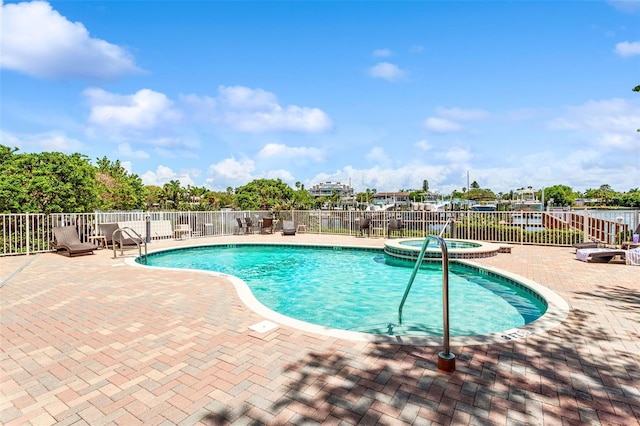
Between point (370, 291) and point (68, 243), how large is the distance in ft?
29.3

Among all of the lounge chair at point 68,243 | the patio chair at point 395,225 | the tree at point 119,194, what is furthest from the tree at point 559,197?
the lounge chair at point 68,243

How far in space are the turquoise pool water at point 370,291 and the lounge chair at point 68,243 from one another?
169 cm

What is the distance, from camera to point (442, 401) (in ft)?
7.35

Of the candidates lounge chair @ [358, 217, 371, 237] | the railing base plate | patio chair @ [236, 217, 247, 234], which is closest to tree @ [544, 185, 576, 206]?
lounge chair @ [358, 217, 371, 237]

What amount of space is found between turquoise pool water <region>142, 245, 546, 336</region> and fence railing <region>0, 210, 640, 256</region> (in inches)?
122

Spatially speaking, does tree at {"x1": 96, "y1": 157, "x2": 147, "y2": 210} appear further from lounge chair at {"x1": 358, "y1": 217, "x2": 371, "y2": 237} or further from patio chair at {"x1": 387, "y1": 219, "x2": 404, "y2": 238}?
patio chair at {"x1": 387, "y1": 219, "x2": 404, "y2": 238}

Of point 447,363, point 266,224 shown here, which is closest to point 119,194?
point 266,224

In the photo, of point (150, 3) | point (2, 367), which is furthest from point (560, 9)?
point (2, 367)

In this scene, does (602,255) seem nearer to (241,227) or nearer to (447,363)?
(447,363)

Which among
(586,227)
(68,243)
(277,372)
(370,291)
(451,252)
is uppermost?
(586,227)

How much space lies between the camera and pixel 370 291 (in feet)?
22.0

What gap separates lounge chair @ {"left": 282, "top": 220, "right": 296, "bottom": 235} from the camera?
15.0 metres

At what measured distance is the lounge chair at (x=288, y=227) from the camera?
1504 cm

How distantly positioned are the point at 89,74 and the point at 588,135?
73.3 feet
